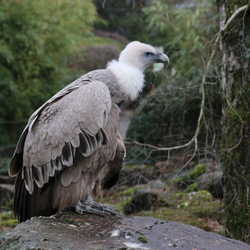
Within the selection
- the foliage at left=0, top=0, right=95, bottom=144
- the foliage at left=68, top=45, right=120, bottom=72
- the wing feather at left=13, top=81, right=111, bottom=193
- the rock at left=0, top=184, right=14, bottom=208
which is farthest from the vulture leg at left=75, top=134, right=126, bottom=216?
the foliage at left=68, top=45, right=120, bottom=72

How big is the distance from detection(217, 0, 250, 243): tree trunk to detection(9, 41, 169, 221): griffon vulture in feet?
4.46

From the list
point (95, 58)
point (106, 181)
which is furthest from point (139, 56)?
point (95, 58)

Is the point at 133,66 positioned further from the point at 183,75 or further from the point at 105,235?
the point at 183,75

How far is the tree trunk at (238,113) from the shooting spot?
4.39 metres

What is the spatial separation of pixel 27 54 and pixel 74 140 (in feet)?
26.8

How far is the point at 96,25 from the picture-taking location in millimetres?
23000

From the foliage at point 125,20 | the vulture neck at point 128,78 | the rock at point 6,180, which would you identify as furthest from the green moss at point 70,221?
the foliage at point 125,20

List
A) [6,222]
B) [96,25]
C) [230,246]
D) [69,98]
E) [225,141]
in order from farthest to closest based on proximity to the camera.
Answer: [96,25] → [6,222] → [225,141] → [69,98] → [230,246]

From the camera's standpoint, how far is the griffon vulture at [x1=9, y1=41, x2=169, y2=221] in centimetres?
334

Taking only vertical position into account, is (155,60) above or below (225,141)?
above

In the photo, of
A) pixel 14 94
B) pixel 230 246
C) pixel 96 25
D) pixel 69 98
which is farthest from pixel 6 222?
pixel 96 25

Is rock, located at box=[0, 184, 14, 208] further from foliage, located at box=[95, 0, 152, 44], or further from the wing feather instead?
foliage, located at box=[95, 0, 152, 44]

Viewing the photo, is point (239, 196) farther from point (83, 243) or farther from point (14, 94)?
point (14, 94)

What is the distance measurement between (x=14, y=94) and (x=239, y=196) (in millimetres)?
7824
